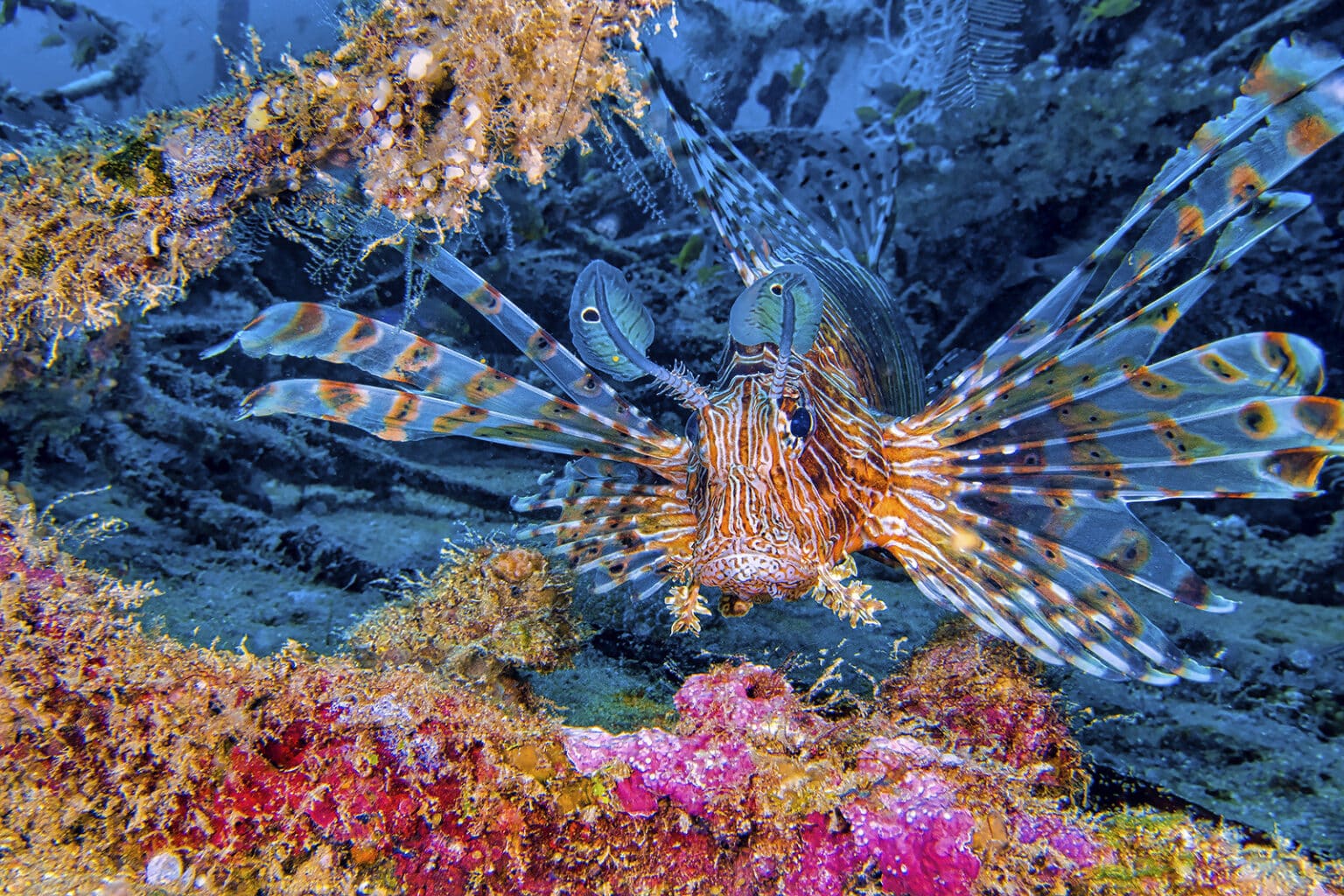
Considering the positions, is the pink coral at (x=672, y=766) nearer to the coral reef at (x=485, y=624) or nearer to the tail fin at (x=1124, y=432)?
the coral reef at (x=485, y=624)

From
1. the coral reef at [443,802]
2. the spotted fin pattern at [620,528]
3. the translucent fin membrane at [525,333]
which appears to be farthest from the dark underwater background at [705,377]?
the coral reef at [443,802]

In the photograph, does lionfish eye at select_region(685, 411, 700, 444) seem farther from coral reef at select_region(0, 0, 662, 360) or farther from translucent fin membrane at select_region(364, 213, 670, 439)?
coral reef at select_region(0, 0, 662, 360)

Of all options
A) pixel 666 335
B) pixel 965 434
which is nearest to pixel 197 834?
pixel 965 434

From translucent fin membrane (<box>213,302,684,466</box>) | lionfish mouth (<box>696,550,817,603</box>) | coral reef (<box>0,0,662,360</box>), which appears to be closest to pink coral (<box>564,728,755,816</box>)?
lionfish mouth (<box>696,550,817,603</box>)

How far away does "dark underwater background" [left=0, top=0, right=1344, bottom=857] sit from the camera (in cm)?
270

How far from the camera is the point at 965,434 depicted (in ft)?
8.37

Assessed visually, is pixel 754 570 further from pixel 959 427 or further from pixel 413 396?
pixel 413 396

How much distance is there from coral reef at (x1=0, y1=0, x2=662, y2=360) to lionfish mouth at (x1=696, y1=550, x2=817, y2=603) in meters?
1.59

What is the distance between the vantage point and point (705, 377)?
524cm

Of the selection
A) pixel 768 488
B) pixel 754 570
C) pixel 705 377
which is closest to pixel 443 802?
pixel 754 570

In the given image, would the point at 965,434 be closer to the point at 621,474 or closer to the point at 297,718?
the point at 621,474

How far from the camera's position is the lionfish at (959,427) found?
1865mm

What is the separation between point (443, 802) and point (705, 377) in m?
4.12

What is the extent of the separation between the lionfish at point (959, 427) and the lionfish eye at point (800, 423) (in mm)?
13
